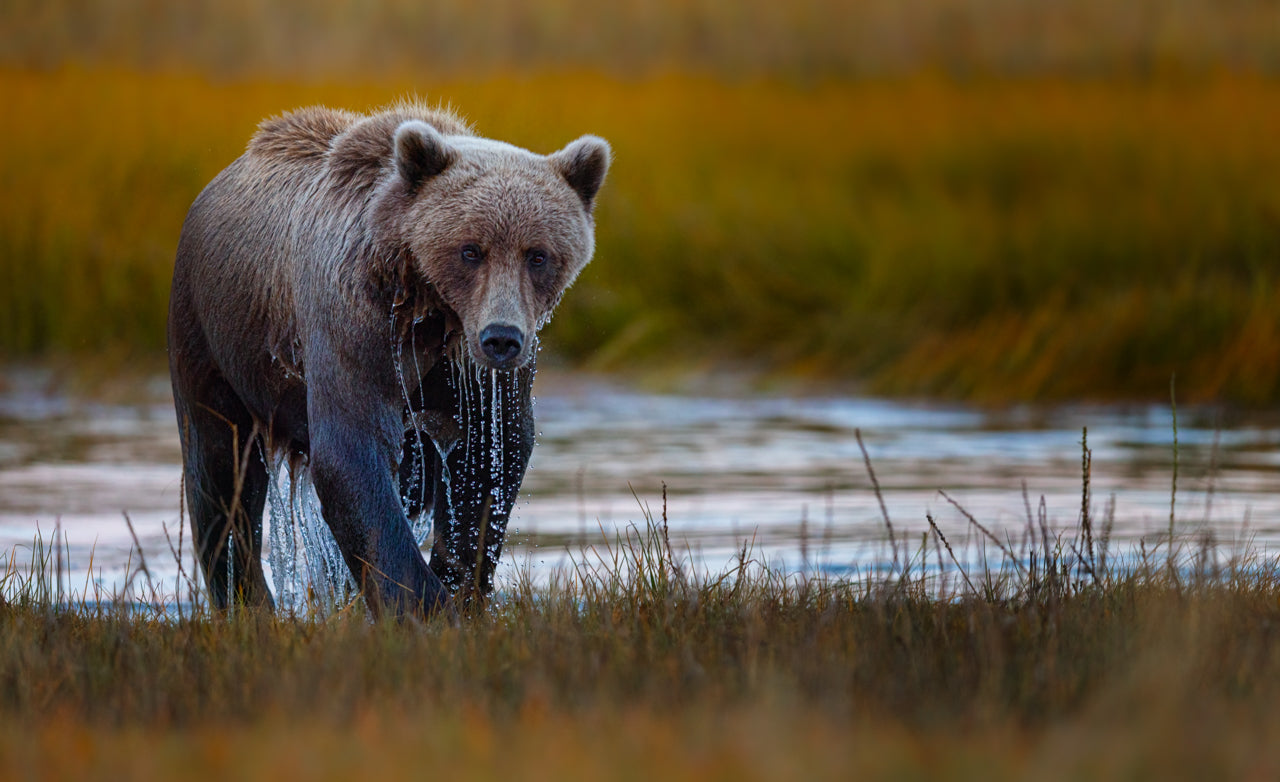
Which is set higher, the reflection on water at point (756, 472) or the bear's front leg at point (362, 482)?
the reflection on water at point (756, 472)

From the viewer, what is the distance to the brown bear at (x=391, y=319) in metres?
5.30

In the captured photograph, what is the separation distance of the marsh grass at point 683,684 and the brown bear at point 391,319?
61 centimetres

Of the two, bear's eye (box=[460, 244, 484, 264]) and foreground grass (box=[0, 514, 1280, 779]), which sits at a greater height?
bear's eye (box=[460, 244, 484, 264])

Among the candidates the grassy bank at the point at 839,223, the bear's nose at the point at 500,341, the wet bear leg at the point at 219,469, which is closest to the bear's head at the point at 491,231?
the bear's nose at the point at 500,341

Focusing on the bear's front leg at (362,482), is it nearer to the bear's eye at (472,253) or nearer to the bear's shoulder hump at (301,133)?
the bear's eye at (472,253)

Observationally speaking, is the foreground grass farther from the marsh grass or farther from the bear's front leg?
the bear's front leg

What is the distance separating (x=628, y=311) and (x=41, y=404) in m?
4.57

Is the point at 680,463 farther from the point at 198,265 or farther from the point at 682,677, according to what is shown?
the point at 682,677

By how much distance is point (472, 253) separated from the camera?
5266mm

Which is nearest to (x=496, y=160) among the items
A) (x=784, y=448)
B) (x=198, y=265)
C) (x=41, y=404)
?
(x=198, y=265)

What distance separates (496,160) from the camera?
18.1ft

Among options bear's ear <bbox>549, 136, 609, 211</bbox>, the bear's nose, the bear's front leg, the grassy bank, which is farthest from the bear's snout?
the grassy bank

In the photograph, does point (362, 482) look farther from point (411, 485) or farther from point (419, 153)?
point (419, 153)

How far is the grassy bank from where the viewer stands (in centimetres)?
1364
